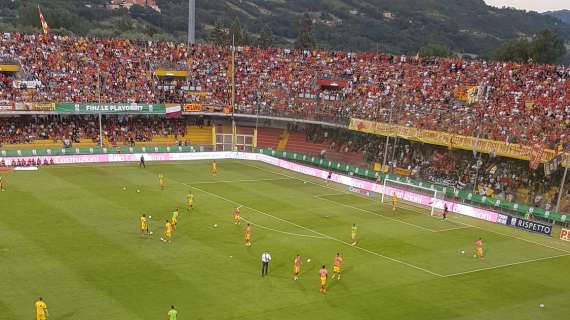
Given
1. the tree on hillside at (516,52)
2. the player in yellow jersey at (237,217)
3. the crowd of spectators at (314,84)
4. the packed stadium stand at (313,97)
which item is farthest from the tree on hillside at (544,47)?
the player in yellow jersey at (237,217)

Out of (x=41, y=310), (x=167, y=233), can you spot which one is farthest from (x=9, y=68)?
(x=41, y=310)

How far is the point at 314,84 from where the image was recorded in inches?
2918

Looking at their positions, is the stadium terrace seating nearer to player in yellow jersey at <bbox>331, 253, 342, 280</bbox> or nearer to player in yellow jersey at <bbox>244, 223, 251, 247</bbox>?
player in yellow jersey at <bbox>244, 223, 251, 247</bbox>

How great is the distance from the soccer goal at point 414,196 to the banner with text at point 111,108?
29856 mm

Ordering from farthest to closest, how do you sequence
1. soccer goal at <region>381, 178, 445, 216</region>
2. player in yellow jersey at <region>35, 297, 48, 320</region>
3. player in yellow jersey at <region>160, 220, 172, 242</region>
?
soccer goal at <region>381, 178, 445, 216</region> < player in yellow jersey at <region>160, 220, 172, 242</region> < player in yellow jersey at <region>35, 297, 48, 320</region>

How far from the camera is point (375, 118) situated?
208 ft

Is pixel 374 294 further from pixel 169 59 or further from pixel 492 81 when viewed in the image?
pixel 169 59

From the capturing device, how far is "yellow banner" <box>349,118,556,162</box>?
49094mm

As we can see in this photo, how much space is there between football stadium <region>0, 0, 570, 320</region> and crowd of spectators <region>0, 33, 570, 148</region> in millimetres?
239

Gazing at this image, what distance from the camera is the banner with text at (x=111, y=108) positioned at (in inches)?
2459

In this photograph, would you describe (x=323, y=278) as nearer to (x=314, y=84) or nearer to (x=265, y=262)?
(x=265, y=262)

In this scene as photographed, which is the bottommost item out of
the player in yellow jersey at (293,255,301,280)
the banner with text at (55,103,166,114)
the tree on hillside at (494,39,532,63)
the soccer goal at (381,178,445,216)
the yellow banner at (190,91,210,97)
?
the soccer goal at (381,178,445,216)

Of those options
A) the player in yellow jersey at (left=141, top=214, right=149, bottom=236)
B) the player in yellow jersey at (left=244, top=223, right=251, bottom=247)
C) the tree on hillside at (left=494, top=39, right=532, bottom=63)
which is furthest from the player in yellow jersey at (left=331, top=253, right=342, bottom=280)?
the tree on hillside at (left=494, top=39, right=532, bottom=63)

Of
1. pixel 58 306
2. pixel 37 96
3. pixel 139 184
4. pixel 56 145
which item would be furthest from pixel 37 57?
pixel 58 306
